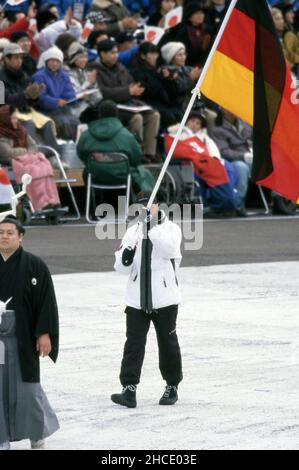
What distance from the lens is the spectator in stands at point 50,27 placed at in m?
21.3

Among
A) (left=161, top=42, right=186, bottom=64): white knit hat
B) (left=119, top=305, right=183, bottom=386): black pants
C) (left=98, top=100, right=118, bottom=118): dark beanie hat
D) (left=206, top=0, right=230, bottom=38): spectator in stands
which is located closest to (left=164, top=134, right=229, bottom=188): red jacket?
(left=98, top=100, right=118, bottom=118): dark beanie hat

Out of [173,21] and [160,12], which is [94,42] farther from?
[160,12]

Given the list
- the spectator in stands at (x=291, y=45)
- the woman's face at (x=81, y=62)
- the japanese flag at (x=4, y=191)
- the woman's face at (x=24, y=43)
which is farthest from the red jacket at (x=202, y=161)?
the japanese flag at (x=4, y=191)

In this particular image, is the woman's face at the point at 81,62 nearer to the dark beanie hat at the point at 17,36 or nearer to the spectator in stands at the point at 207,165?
the dark beanie hat at the point at 17,36

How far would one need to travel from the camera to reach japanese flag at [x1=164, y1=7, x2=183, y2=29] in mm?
23219

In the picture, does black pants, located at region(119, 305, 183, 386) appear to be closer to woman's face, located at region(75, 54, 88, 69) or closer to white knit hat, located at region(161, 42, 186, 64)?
woman's face, located at region(75, 54, 88, 69)

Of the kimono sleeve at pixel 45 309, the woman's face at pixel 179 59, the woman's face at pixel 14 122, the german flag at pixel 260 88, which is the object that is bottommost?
the woman's face at pixel 14 122

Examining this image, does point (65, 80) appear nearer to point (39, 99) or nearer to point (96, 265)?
point (39, 99)

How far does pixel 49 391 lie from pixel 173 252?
1.23 meters

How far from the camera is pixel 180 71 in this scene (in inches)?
855

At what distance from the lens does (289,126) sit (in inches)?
388

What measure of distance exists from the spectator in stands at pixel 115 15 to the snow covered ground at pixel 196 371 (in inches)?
338

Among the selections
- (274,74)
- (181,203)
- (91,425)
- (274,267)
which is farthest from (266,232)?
(91,425)

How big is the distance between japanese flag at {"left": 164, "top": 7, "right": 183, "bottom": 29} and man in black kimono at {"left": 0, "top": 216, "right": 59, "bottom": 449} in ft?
50.6
